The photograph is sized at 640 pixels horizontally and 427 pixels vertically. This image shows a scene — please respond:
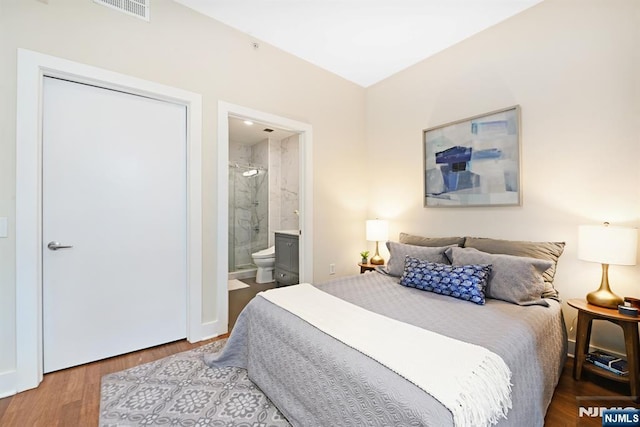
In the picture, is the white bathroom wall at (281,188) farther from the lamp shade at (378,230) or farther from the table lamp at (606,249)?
the table lamp at (606,249)

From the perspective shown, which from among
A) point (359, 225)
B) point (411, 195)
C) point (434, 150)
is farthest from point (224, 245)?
point (434, 150)

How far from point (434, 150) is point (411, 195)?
1.79 feet

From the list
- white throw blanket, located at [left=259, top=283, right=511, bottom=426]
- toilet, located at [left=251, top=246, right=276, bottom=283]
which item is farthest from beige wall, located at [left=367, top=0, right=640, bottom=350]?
toilet, located at [left=251, top=246, right=276, bottom=283]

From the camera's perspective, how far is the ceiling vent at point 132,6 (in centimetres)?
206

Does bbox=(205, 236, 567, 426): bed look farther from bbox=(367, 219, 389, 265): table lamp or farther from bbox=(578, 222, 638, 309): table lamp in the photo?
bbox=(367, 219, 389, 265): table lamp

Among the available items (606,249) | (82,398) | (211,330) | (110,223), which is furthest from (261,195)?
(606,249)

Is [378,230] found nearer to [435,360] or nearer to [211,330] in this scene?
[211,330]

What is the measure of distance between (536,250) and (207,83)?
298cm

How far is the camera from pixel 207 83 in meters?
2.49

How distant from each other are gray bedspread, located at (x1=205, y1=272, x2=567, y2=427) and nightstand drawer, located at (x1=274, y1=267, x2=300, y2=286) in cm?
166

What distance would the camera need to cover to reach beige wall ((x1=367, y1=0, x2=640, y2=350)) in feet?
6.35

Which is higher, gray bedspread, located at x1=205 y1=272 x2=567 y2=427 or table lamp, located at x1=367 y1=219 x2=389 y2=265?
table lamp, located at x1=367 y1=219 x2=389 y2=265

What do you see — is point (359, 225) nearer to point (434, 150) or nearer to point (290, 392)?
point (434, 150)

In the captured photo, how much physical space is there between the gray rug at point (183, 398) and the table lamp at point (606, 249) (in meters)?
2.09
